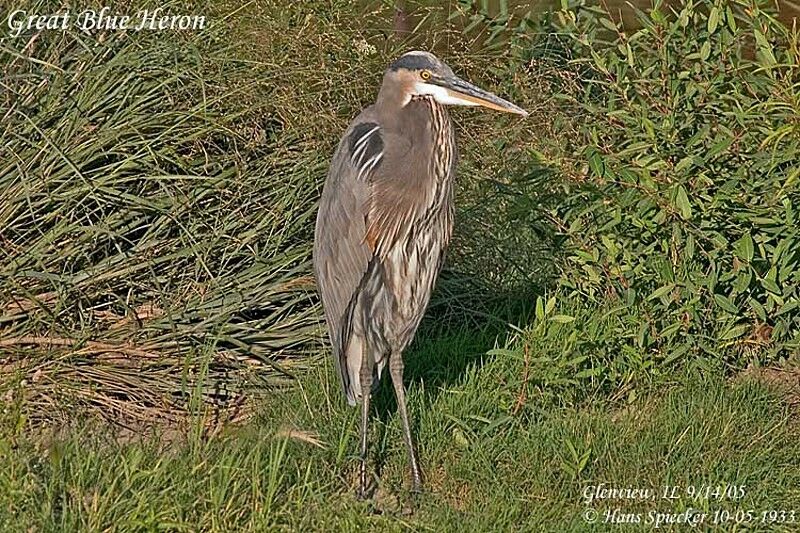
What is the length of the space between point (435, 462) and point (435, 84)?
1.39 meters

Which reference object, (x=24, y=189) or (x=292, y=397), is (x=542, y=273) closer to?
(x=292, y=397)

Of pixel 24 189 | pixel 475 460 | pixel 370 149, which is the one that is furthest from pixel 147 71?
pixel 475 460

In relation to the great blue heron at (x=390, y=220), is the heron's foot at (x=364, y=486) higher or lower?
lower

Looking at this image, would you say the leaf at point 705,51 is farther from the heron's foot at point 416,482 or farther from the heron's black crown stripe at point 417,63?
the heron's foot at point 416,482

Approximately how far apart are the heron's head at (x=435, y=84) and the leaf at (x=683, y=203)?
76cm

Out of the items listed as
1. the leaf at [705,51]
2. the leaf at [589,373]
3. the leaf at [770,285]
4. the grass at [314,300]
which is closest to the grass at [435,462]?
the grass at [314,300]

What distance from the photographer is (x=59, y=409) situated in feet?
15.9

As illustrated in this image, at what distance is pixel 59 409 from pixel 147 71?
1.48m

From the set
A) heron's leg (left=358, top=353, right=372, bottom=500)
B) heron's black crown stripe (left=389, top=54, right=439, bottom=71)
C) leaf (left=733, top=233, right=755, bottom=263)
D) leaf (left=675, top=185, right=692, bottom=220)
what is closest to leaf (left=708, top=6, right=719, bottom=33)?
leaf (left=675, top=185, right=692, bottom=220)

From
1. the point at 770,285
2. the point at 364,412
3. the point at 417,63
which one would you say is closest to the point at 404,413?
the point at 364,412

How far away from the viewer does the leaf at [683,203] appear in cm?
477

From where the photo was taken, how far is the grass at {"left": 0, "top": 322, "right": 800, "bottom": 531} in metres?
3.90

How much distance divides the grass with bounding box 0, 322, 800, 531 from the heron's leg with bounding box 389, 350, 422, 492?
65 millimetres

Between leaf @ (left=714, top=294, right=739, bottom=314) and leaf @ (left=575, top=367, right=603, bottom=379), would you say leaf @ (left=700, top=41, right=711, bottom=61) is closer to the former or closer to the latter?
leaf @ (left=714, top=294, right=739, bottom=314)
